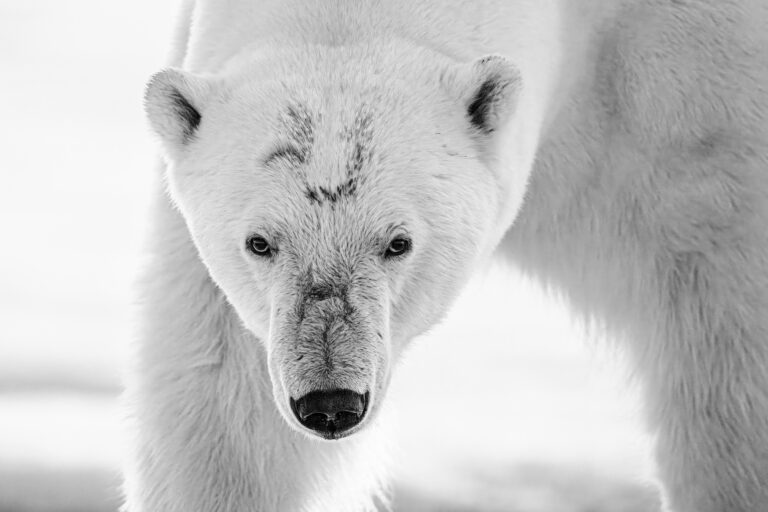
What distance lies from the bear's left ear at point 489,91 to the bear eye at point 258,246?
0.62 m

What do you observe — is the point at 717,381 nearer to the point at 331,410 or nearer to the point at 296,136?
the point at 331,410

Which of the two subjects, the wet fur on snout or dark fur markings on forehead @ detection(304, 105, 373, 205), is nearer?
the wet fur on snout

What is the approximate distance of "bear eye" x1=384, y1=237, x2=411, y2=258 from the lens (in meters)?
3.50

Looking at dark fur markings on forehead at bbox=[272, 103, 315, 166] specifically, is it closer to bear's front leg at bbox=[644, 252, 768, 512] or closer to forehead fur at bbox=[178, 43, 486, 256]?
forehead fur at bbox=[178, 43, 486, 256]

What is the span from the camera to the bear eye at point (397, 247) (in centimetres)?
350

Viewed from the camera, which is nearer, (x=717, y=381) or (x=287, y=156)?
(x=287, y=156)

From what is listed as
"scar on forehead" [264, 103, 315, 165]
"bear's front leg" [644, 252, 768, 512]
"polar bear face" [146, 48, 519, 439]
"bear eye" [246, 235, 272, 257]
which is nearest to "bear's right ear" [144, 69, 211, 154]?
"polar bear face" [146, 48, 519, 439]

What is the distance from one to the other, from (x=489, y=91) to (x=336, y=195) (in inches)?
19.7

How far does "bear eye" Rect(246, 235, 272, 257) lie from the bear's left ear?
2.05 feet

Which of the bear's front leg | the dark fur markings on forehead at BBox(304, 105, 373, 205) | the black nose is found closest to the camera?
the black nose

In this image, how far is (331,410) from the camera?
10.9 feet

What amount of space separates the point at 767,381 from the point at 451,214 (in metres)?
1.22

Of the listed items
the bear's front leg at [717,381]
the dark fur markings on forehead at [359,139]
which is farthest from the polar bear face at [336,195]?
the bear's front leg at [717,381]

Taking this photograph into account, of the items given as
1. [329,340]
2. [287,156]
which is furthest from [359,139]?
[329,340]
